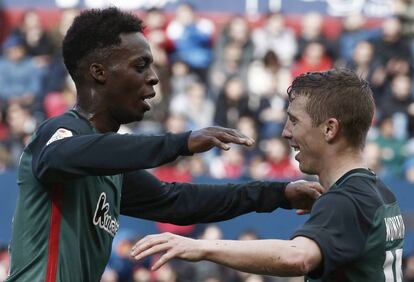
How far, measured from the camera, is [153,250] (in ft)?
14.9

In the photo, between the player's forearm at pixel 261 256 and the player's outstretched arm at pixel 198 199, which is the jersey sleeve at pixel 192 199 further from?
the player's forearm at pixel 261 256

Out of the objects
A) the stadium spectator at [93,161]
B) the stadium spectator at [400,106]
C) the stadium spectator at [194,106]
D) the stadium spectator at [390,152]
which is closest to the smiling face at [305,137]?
the stadium spectator at [93,161]

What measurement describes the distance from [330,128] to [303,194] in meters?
0.98

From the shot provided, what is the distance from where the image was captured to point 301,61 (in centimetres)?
1423

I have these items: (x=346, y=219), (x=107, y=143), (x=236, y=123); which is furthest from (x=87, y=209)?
(x=236, y=123)

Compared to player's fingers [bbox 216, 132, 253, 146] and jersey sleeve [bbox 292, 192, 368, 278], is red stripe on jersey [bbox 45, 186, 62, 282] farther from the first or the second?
jersey sleeve [bbox 292, 192, 368, 278]

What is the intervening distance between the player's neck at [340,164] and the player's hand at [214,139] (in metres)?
0.37

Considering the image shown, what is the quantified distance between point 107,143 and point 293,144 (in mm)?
864

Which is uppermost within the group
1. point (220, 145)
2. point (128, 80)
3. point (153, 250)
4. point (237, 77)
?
point (128, 80)

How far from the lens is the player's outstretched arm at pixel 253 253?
4590 mm

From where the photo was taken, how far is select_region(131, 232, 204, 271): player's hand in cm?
454

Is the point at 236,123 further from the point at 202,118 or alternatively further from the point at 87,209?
the point at 87,209

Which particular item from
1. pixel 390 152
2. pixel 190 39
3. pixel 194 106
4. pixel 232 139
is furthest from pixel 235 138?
pixel 190 39

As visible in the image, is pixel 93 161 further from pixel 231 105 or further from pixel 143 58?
pixel 231 105
